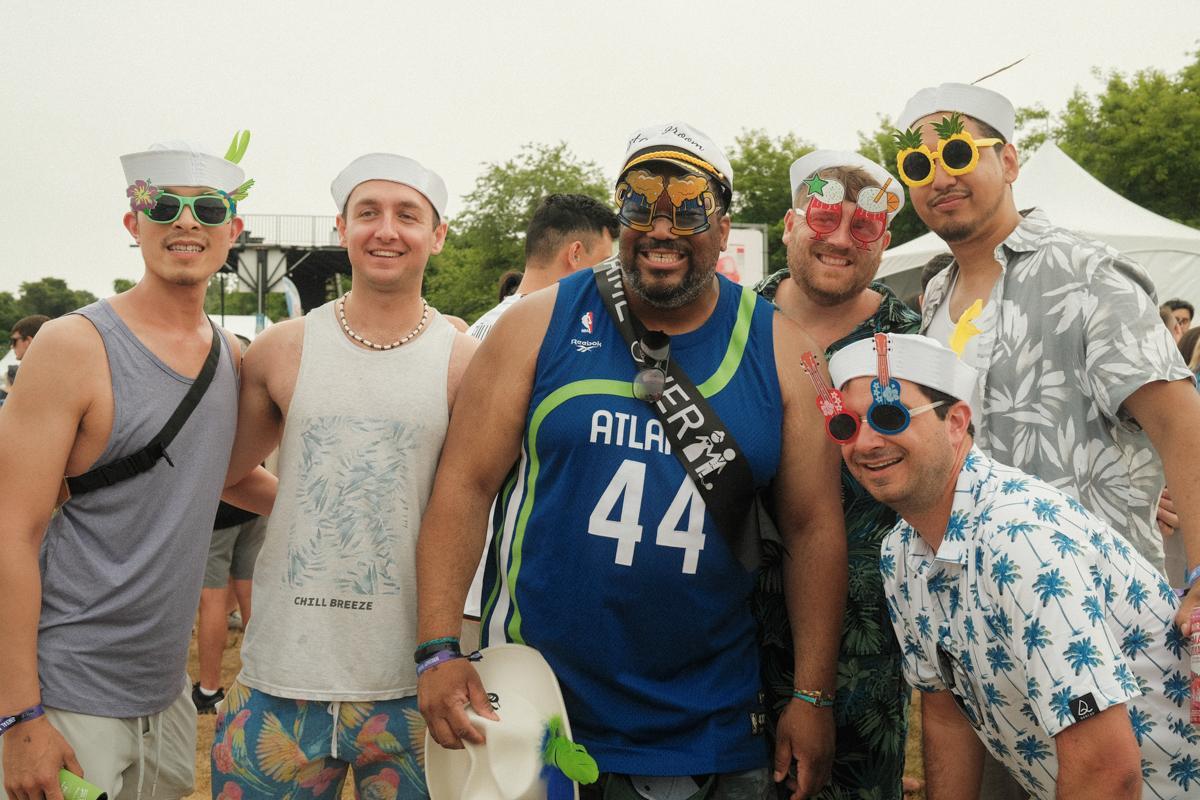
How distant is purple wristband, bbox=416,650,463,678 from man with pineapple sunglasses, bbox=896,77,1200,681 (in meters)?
1.62

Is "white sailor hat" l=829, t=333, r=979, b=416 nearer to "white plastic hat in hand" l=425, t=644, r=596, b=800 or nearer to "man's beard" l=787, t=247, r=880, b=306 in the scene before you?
"man's beard" l=787, t=247, r=880, b=306

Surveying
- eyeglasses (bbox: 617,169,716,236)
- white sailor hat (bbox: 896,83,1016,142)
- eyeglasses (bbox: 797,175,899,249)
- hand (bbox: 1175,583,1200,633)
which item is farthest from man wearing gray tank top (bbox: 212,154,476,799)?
hand (bbox: 1175,583,1200,633)

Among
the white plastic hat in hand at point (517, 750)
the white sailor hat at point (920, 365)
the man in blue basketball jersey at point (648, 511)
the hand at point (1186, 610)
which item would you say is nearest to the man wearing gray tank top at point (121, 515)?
the man in blue basketball jersey at point (648, 511)

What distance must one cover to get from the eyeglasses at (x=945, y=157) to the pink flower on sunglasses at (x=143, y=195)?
2209 mm

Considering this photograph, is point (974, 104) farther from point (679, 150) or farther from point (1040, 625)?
point (1040, 625)

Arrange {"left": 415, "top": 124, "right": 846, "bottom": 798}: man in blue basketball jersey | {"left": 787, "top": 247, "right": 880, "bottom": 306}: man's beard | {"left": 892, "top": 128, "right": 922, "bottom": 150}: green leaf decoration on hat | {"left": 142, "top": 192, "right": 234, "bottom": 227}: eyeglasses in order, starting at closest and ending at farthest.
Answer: {"left": 415, "top": 124, "right": 846, "bottom": 798}: man in blue basketball jersey
{"left": 142, "top": 192, "right": 234, "bottom": 227}: eyeglasses
{"left": 892, "top": 128, "right": 922, "bottom": 150}: green leaf decoration on hat
{"left": 787, "top": 247, "right": 880, "bottom": 306}: man's beard

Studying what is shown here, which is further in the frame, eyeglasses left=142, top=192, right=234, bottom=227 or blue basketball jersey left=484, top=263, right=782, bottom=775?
eyeglasses left=142, top=192, right=234, bottom=227

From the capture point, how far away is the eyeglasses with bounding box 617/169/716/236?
2762 mm

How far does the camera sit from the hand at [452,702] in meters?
2.55

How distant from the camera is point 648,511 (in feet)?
8.54

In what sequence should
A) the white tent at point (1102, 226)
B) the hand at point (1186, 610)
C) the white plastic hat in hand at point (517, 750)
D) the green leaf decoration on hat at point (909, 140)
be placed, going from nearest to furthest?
1. the hand at point (1186, 610)
2. the white plastic hat in hand at point (517, 750)
3. the green leaf decoration on hat at point (909, 140)
4. the white tent at point (1102, 226)

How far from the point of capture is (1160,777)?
2.31m

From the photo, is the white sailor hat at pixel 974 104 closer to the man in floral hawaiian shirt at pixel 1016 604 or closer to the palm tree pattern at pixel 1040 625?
the man in floral hawaiian shirt at pixel 1016 604

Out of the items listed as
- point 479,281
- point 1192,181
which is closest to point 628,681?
point 1192,181
